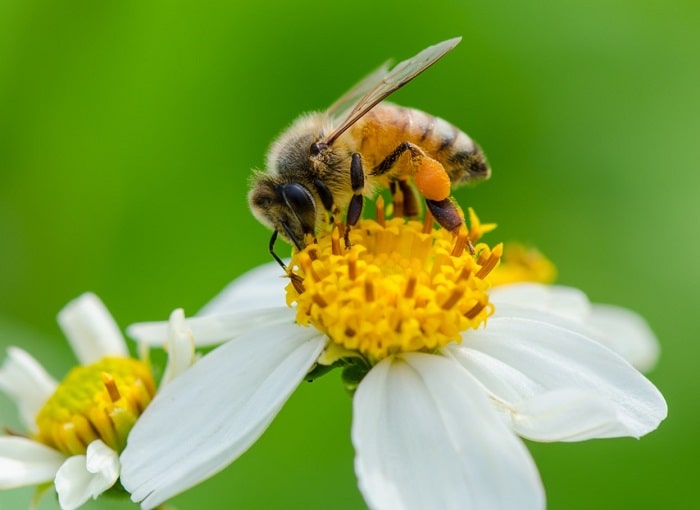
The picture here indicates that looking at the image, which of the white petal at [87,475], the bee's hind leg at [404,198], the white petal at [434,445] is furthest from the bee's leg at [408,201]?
the white petal at [87,475]

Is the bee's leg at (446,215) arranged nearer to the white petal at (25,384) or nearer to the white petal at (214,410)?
the white petal at (214,410)

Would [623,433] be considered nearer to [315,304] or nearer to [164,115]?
[315,304]

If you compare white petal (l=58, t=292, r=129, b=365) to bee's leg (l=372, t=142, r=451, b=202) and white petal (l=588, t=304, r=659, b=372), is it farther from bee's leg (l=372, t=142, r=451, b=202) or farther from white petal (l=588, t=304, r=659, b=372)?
white petal (l=588, t=304, r=659, b=372)

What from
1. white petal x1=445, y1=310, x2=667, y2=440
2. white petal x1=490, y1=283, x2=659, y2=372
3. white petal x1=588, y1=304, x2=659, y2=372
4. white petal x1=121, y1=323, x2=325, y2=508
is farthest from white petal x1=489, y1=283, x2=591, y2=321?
white petal x1=121, y1=323, x2=325, y2=508

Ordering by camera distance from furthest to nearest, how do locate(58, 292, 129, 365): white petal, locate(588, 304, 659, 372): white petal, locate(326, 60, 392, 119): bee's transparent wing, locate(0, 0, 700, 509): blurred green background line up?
locate(0, 0, 700, 509): blurred green background → locate(588, 304, 659, 372): white petal → locate(326, 60, 392, 119): bee's transparent wing → locate(58, 292, 129, 365): white petal

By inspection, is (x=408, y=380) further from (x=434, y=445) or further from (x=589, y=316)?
(x=589, y=316)

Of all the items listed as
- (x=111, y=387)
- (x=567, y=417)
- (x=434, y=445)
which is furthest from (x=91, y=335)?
(x=567, y=417)
